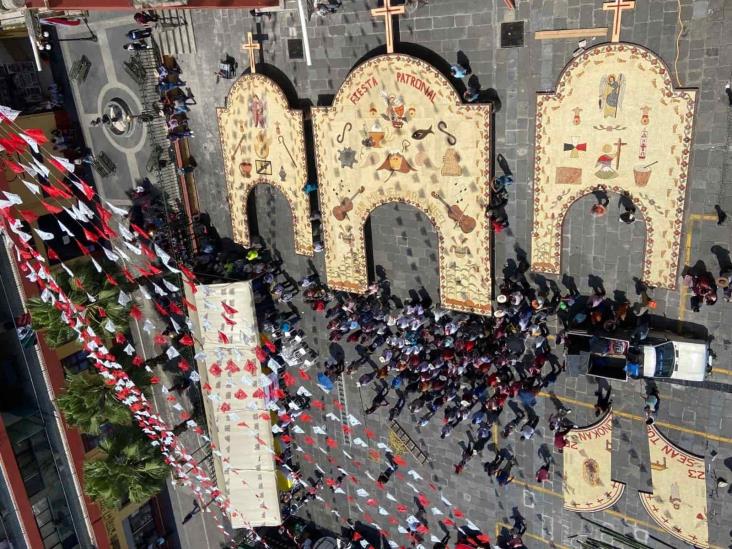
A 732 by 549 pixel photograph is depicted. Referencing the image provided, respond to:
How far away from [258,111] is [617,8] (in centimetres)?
1349

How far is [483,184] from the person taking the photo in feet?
60.0

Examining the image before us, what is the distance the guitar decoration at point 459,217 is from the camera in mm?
18891

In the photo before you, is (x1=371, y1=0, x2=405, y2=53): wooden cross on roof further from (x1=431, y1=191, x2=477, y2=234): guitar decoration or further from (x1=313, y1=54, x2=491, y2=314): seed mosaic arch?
(x1=431, y1=191, x2=477, y2=234): guitar decoration

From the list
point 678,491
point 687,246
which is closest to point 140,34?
point 687,246

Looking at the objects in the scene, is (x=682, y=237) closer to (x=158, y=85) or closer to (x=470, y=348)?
(x=470, y=348)

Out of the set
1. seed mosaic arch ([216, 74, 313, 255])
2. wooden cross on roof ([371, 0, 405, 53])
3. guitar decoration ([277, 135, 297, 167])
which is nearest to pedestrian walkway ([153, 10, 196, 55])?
seed mosaic arch ([216, 74, 313, 255])

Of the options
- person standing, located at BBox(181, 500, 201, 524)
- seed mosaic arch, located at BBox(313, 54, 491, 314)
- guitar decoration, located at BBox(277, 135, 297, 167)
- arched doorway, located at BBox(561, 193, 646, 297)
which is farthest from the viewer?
person standing, located at BBox(181, 500, 201, 524)

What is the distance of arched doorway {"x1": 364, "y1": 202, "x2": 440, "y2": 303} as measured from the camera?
2020 centimetres

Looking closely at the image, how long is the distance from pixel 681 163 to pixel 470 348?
8.89 metres

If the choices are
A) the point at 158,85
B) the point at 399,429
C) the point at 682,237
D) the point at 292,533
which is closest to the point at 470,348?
the point at 399,429

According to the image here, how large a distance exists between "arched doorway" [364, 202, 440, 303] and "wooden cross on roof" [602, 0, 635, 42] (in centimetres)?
838

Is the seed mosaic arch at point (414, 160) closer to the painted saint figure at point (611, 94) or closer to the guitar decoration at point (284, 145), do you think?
the guitar decoration at point (284, 145)

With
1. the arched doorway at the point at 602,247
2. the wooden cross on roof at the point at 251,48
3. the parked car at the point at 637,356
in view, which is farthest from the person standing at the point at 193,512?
the arched doorway at the point at 602,247

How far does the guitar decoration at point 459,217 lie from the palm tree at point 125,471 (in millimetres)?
15821
